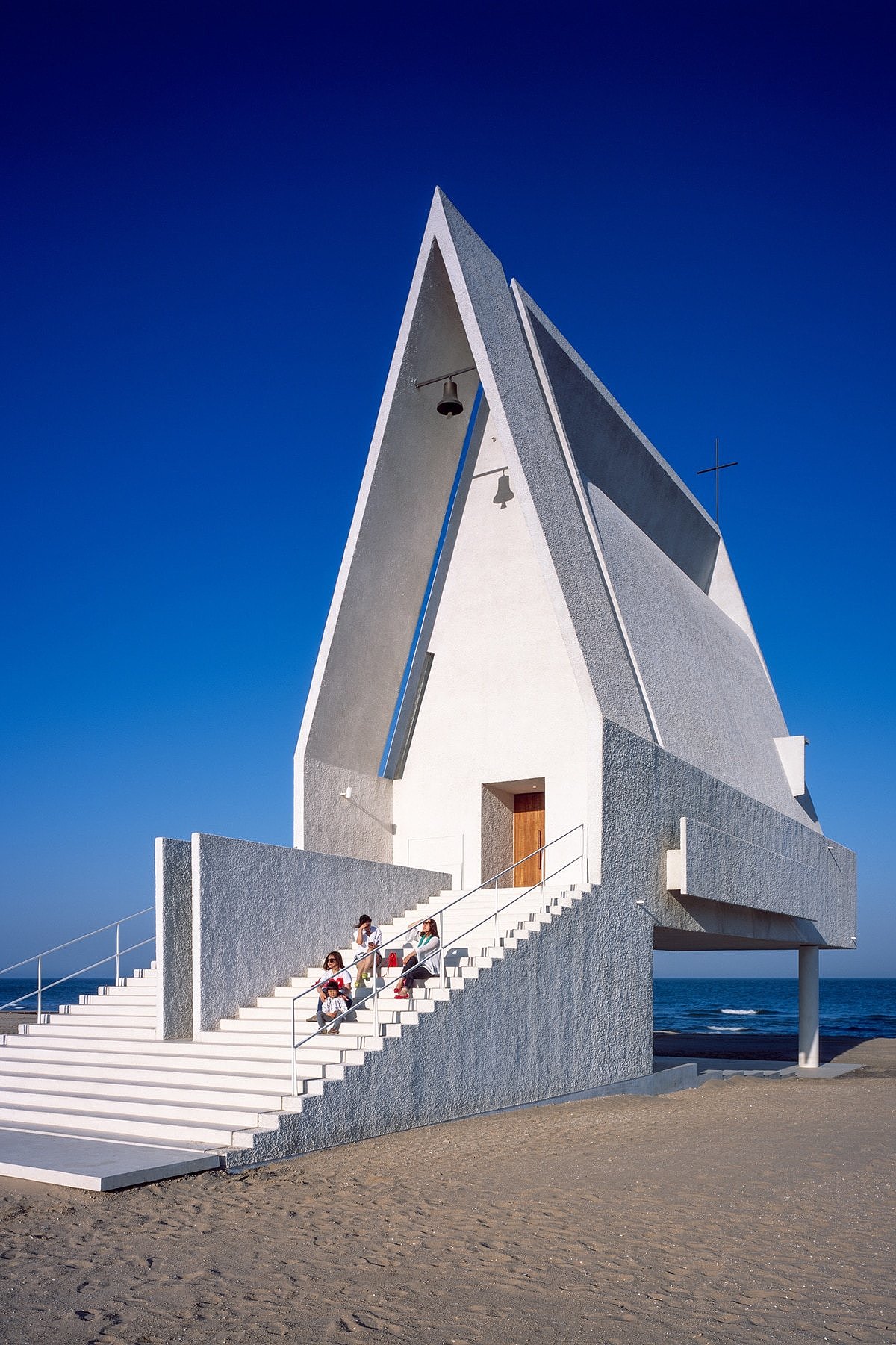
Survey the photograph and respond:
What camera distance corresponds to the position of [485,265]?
49.7ft

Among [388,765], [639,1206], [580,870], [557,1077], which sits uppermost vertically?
[388,765]

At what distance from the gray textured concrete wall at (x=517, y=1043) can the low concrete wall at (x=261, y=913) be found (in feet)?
7.92

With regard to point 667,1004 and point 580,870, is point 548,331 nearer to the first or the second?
point 580,870

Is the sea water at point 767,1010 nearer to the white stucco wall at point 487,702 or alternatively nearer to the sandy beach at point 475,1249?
the white stucco wall at point 487,702

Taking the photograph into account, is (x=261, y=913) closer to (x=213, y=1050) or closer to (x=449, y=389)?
(x=213, y=1050)

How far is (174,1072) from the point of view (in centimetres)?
961

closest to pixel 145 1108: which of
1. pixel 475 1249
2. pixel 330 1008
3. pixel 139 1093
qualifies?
pixel 139 1093

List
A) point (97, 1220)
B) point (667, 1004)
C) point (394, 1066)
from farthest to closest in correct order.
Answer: point (667, 1004) < point (394, 1066) < point (97, 1220)

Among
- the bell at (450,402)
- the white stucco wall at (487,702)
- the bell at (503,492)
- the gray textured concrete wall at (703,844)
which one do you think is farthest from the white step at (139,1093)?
the bell at (450,402)

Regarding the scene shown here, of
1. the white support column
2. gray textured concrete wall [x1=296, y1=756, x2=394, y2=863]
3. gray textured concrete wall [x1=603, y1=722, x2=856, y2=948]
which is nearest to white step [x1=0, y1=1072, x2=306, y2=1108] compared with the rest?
Result: gray textured concrete wall [x1=603, y1=722, x2=856, y2=948]

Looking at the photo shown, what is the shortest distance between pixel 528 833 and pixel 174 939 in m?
6.25

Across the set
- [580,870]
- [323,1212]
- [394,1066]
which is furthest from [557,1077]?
[323,1212]

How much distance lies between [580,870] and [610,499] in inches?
296

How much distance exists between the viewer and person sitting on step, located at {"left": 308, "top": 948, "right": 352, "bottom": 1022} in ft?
31.6
